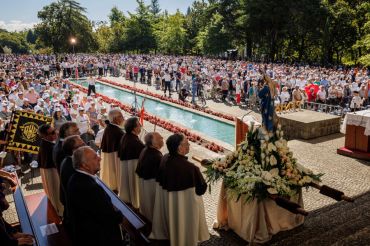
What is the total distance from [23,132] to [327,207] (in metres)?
8.03

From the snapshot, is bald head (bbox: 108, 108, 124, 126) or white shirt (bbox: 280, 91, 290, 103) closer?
bald head (bbox: 108, 108, 124, 126)

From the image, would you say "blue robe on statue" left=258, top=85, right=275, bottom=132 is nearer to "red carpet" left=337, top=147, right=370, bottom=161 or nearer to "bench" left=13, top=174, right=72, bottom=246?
"bench" left=13, top=174, right=72, bottom=246

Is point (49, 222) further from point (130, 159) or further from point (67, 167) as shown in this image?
point (130, 159)

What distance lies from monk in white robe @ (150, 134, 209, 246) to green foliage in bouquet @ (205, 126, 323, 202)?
0.81m

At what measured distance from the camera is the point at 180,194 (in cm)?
546

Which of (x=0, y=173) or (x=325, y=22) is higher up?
(x=325, y=22)

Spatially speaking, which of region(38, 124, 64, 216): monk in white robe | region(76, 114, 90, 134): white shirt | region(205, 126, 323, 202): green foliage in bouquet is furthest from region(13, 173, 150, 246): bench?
region(76, 114, 90, 134): white shirt

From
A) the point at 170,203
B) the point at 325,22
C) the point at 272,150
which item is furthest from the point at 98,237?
the point at 325,22

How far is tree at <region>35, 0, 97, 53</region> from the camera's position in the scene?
70.6 meters

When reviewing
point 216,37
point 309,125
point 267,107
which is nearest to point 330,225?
point 267,107

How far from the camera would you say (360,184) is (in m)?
8.75

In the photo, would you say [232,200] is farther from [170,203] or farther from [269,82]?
[269,82]

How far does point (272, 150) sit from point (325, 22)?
148ft

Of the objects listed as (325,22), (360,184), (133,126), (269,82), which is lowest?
(360,184)
